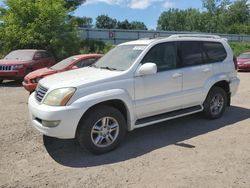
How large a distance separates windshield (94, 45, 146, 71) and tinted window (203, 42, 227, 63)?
175 cm

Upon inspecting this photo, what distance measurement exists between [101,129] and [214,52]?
333 cm

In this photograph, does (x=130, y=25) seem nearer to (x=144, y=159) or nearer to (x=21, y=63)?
(x=21, y=63)

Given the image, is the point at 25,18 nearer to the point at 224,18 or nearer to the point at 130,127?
the point at 130,127

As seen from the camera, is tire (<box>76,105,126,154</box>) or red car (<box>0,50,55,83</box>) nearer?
tire (<box>76,105,126,154</box>)

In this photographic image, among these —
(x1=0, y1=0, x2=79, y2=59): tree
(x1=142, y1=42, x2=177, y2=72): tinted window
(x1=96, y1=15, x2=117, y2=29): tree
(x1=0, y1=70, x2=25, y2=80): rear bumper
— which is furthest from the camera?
(x1=96, y1=15, x2=117, y2=29): tree

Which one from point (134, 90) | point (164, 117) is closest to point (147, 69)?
point (134, 90)

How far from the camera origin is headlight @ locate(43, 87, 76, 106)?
5.01 meters

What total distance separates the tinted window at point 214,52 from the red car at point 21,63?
8517 mm

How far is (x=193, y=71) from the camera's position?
21.7 ft

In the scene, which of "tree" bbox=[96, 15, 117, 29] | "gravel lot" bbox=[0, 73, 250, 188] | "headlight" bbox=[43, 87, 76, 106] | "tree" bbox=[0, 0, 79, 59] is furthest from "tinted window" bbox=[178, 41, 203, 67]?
"tree" bbox=[96, 15, 117, 29]

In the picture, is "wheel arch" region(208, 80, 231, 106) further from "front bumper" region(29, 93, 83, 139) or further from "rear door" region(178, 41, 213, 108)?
"front bumper" region(29, 93, 83, 139)

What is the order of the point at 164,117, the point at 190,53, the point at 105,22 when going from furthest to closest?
the point at 105,22 < the point at 190,53 < the point at 164,117

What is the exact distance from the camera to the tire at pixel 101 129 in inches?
203

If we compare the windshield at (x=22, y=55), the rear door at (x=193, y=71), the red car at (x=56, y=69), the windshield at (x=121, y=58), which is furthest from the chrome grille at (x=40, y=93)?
the windshield at (x=22, y=55)
